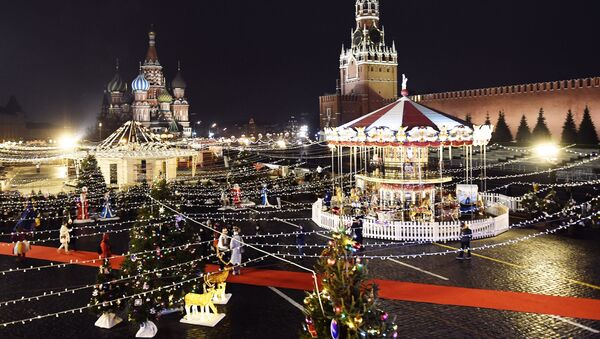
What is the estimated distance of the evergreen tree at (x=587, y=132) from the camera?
32969 millimetres

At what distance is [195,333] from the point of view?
759 centimetres

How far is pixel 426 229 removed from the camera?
526 inches

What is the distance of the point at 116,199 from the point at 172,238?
13.1 metres

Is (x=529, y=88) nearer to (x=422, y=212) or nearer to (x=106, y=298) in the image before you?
(x=422, y=212)

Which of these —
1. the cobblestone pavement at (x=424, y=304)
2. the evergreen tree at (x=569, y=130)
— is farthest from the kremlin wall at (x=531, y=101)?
the cobblestone pavement at (x=424, y=304)

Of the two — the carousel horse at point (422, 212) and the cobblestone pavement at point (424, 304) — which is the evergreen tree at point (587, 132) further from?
the carousel horse at point (422, 212)

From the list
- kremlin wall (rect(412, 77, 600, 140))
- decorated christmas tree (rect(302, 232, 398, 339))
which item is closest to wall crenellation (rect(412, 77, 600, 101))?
kremlin wall (rect(412, 77, 600, 140))

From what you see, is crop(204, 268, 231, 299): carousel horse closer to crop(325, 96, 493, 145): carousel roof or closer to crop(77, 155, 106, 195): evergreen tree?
crop(325, 96, 493, 145): carousel roof

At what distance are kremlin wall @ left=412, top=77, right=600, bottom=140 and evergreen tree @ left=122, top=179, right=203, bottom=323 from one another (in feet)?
107

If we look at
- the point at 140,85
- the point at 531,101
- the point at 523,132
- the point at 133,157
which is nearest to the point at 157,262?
the point at 133,157

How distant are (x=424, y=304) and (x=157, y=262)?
4278mm

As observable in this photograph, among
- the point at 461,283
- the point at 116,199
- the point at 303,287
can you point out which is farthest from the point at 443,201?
the point at 116,199

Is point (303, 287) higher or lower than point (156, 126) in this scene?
lower

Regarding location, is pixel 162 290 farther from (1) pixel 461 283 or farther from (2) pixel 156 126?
(2) pixel 156 126
